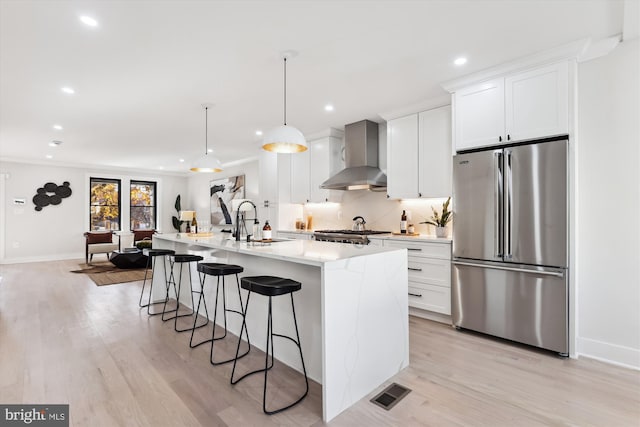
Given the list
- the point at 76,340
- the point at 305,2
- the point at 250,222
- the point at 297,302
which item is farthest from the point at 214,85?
the point at 250,222

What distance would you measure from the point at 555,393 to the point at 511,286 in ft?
3.13

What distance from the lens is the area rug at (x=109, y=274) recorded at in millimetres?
5488

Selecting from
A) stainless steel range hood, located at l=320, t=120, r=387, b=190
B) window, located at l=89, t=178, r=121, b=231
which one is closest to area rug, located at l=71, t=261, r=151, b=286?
window, located at l=89, t=178, r=121, b=231

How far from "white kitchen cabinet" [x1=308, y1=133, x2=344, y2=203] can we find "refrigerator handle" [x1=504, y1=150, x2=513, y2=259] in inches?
105

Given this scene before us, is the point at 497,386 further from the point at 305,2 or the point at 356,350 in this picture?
the point at 305,2

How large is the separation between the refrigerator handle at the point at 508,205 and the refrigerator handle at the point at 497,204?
0.16ft

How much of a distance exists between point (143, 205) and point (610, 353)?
1027cm

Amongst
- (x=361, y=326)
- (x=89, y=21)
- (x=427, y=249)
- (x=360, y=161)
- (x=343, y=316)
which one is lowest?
(x=361, y=326)

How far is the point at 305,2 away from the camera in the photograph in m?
2.01

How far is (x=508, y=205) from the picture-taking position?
2.84m

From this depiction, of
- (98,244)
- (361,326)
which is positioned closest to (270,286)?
(361,326)

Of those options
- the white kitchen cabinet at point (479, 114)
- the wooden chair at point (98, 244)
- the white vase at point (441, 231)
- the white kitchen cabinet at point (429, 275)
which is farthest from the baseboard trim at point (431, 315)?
the wooden chair at point (98, 244)

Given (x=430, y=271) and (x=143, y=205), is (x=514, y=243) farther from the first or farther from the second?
(x=143, y=205)

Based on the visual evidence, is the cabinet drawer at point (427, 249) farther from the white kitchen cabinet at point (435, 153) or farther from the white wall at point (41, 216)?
the white wall at point (41, 216)
